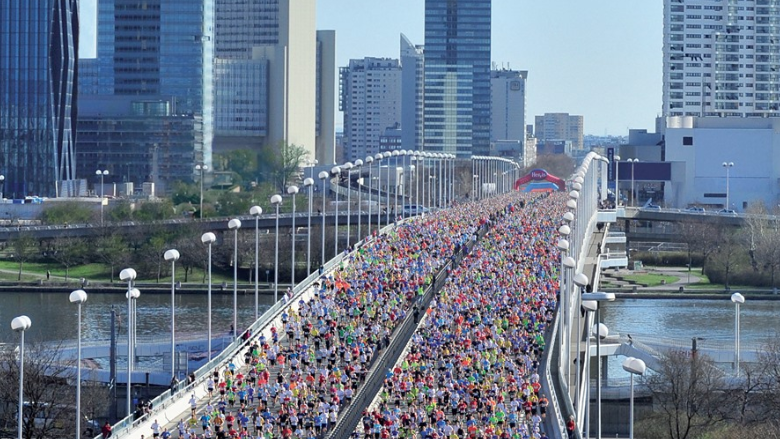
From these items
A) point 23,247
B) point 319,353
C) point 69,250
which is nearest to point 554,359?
point 319,353

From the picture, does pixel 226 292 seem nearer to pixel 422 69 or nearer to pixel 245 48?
pixel 245 48

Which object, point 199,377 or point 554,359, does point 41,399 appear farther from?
point 554,359

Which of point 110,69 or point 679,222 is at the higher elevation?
point 110,69

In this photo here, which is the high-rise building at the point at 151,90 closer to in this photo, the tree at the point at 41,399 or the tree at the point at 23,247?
the tree at the point at 23,247

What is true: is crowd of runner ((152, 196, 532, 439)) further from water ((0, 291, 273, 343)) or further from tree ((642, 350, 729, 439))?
water ((0, 291, 273, 343))

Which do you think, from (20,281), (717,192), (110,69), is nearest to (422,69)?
(110,69)

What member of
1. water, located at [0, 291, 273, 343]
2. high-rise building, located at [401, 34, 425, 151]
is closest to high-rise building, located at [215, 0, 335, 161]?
high-rise building, located at [401, 34, 425, 151]
